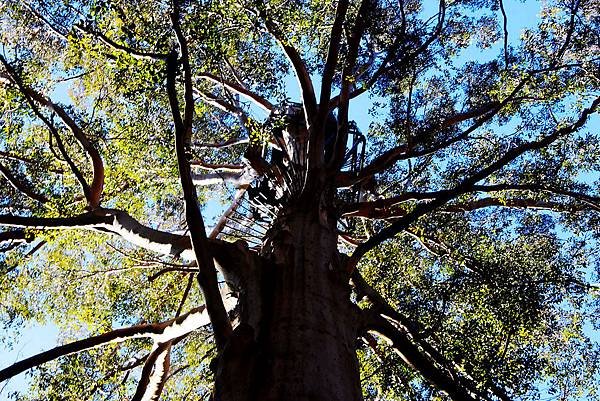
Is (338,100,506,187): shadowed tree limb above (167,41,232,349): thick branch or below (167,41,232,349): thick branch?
above

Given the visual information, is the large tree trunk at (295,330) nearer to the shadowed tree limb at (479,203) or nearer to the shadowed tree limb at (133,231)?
the shadowed tree limb at (133,231)

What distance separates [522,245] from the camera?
8.38 m

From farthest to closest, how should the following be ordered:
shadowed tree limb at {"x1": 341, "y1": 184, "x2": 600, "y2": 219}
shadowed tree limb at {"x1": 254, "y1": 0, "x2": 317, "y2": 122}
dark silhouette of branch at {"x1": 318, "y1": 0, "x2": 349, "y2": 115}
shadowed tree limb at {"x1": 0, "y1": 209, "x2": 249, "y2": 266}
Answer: shadowed tree limb at {"x1": 254, "y1": 0, "x2": 317, "y2": 122} < shadowed tree limb at {"x1": 341, "y1": 184, "x2": 600, "y2": 219} < dark silhouette of branch at {"x1": 318, "y1": 0, "x2": 349, "y2": 115} < shadowed tree limb at {"x1": 0, "y1": 209, "x2": 249, "y2": 266}

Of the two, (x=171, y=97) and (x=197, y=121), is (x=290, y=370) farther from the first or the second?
(x=197, y=121)

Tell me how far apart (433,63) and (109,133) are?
4.78 meters

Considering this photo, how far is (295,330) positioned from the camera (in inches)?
116

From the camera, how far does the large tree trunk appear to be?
256 centimetres

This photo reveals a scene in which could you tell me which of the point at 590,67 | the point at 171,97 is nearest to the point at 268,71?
the point at 590,67

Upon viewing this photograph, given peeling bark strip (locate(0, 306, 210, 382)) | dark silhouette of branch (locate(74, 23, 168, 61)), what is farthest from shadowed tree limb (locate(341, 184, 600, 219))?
dark silhouette of branch (locate(74, 23, 168, 61))

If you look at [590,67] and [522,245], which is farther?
[522,245]

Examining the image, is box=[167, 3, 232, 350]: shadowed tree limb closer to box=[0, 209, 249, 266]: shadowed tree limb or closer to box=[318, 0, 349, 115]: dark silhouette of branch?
box=[0, 209, 249, 266]: shadowed tree limb

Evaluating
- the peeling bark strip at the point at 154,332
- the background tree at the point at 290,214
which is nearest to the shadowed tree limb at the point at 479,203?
the background tree at the point at 290,214

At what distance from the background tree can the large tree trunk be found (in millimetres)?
15

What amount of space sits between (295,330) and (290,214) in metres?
1.71
